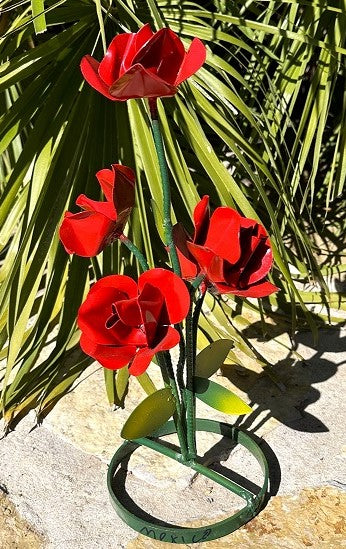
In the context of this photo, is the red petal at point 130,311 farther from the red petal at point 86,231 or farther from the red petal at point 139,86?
the red petal at point 139,86

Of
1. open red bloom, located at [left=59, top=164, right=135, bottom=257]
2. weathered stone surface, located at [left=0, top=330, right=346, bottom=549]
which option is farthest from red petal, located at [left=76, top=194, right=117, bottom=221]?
weathered stone surface, located at [left=0, top=330, right=346, bottom=549]

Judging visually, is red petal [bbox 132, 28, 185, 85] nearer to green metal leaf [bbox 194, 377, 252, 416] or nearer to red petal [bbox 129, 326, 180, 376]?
red petal [bbox 129, 326, 180, 376]

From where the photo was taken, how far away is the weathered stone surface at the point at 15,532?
1.16 meters

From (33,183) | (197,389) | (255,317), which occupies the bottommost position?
(255,317)

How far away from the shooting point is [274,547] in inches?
44.6

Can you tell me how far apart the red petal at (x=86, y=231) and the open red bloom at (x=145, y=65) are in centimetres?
15

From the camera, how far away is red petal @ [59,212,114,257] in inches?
38.8

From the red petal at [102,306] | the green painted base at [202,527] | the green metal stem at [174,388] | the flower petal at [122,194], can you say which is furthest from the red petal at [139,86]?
the green painted base at [202,527]

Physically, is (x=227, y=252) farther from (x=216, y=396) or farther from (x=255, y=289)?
(x=216, y=396)

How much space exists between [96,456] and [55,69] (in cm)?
66

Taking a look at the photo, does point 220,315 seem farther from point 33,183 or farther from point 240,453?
point 33,183

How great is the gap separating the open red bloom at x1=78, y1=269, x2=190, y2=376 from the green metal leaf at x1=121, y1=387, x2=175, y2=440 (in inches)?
5.1

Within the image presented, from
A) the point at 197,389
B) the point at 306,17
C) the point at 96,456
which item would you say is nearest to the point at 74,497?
the point at 96,456

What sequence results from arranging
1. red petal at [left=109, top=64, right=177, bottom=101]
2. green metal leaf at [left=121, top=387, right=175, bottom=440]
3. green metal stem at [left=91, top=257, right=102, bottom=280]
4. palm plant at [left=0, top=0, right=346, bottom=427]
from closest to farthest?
1. red petal at [left=109, top=64, right=177, bottom=101]
2. green metal leaf at [left=121, top=387, right=175, bottom=440]
3. palm plant at [left=0, top=0, right=346, bottom=427]
4. green metal stem at [left=91, top=257, right=102, bottom=280]
